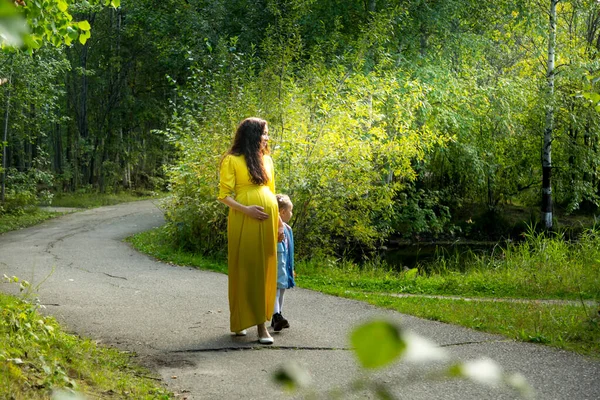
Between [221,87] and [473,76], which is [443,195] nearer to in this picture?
[473,76]

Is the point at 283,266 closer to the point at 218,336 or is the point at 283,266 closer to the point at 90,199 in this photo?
the point at 218,336

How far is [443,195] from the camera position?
25.7 metres

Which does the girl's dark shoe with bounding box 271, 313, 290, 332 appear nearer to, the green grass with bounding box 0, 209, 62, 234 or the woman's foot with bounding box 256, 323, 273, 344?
the woman's foot with bounding box 256, 323, 273, 344

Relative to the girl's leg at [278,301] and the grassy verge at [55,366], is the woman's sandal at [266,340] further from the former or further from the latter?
the grassy verge at [55,366]

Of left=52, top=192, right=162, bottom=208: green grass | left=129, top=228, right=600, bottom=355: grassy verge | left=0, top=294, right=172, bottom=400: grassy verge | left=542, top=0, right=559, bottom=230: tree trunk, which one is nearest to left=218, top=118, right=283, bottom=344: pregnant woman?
left=0, top=294, right=172, bottom=400: grassy verge

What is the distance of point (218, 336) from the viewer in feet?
25.2

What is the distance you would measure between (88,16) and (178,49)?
44.6 feet

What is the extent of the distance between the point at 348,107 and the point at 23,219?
→ 1181 centimetres

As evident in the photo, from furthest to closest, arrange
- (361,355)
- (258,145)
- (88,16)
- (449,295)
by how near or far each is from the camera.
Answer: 1. (88,16)
2. (449,295)
3. (258,145)
4. (361,355)

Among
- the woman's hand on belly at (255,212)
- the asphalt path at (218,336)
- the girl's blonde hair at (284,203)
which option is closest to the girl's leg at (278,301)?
the asphalt path at (218,336)

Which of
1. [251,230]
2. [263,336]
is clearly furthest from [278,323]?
[251,230]

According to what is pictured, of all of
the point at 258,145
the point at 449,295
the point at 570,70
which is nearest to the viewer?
the point at 258,145

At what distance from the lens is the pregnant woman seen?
23.7 feet

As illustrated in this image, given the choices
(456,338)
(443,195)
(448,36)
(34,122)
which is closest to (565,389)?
(456,338)
